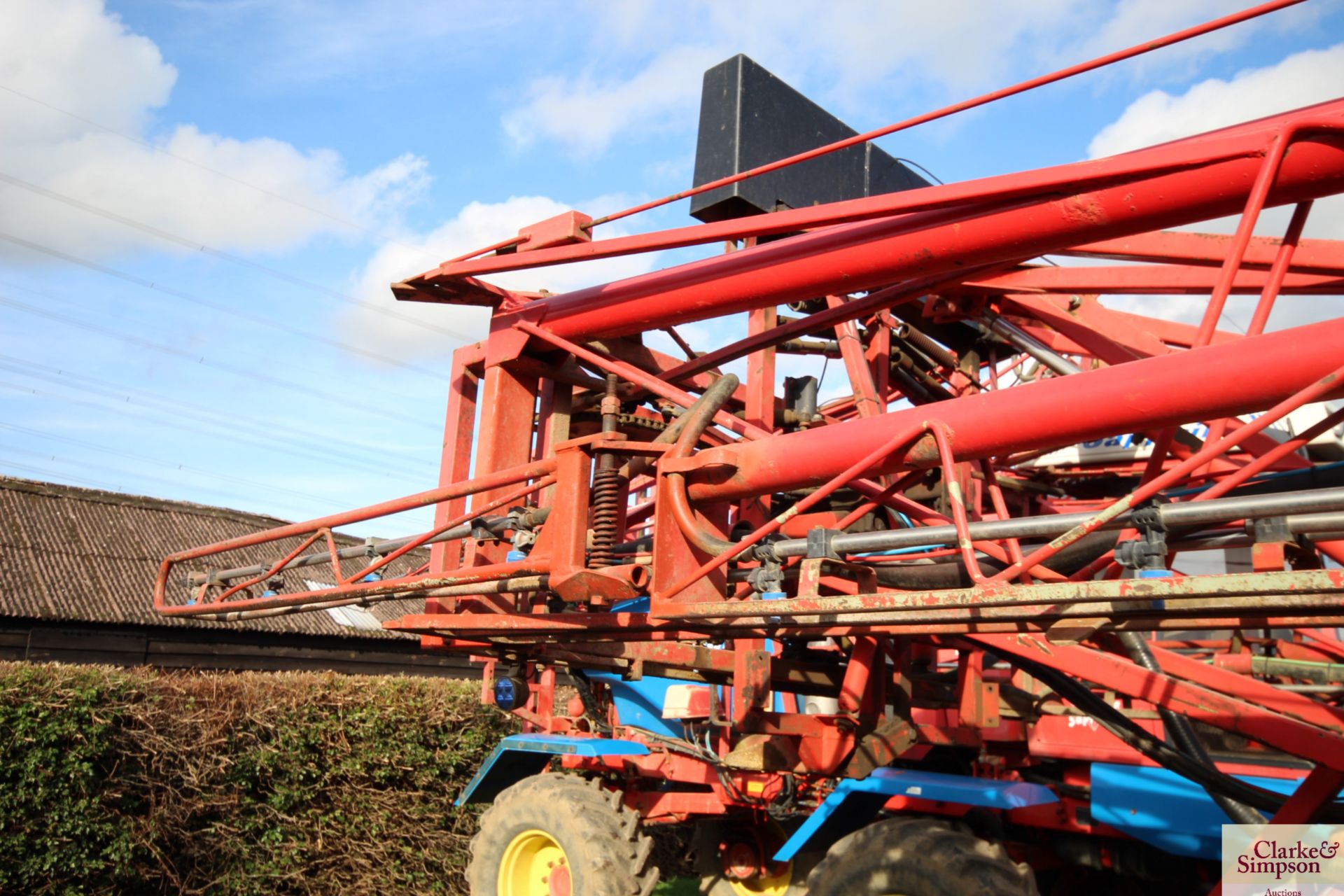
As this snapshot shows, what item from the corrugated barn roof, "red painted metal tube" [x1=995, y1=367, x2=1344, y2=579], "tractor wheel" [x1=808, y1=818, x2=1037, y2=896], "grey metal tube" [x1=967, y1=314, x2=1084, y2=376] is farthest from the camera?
the corrugated barn roof

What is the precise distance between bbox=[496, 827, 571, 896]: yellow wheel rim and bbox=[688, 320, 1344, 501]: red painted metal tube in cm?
319

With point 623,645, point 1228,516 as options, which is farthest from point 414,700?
point 1228,516

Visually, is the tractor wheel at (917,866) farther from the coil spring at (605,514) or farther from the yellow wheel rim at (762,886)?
the yellow wheel rim at (762,886)

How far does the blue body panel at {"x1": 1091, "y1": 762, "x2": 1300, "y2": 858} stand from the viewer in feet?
14.9

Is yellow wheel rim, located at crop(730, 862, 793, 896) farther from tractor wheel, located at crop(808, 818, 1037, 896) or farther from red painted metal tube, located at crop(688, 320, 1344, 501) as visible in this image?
red painted metal tube, located at crop(688, 320, 1344, 501)

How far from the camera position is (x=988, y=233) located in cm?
414

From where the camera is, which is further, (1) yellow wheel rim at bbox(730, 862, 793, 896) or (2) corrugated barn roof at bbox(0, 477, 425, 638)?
(2) corrugated barn roof at bbox(0, 477, 425, 638)

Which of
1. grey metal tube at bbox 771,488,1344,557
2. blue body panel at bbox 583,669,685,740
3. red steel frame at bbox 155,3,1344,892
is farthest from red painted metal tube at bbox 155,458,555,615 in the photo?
blue body panel at bbox 583,669,685,740

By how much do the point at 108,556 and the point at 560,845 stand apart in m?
14.2

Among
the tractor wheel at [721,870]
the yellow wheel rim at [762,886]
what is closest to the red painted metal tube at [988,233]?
the tractor wheel at [721,870]

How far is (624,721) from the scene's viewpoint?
7.29 meters

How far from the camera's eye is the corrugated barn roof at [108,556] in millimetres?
Result: 16047

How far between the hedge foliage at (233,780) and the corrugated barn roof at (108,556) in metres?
6.07

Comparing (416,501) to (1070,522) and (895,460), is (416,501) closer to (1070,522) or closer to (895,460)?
(895,460)
